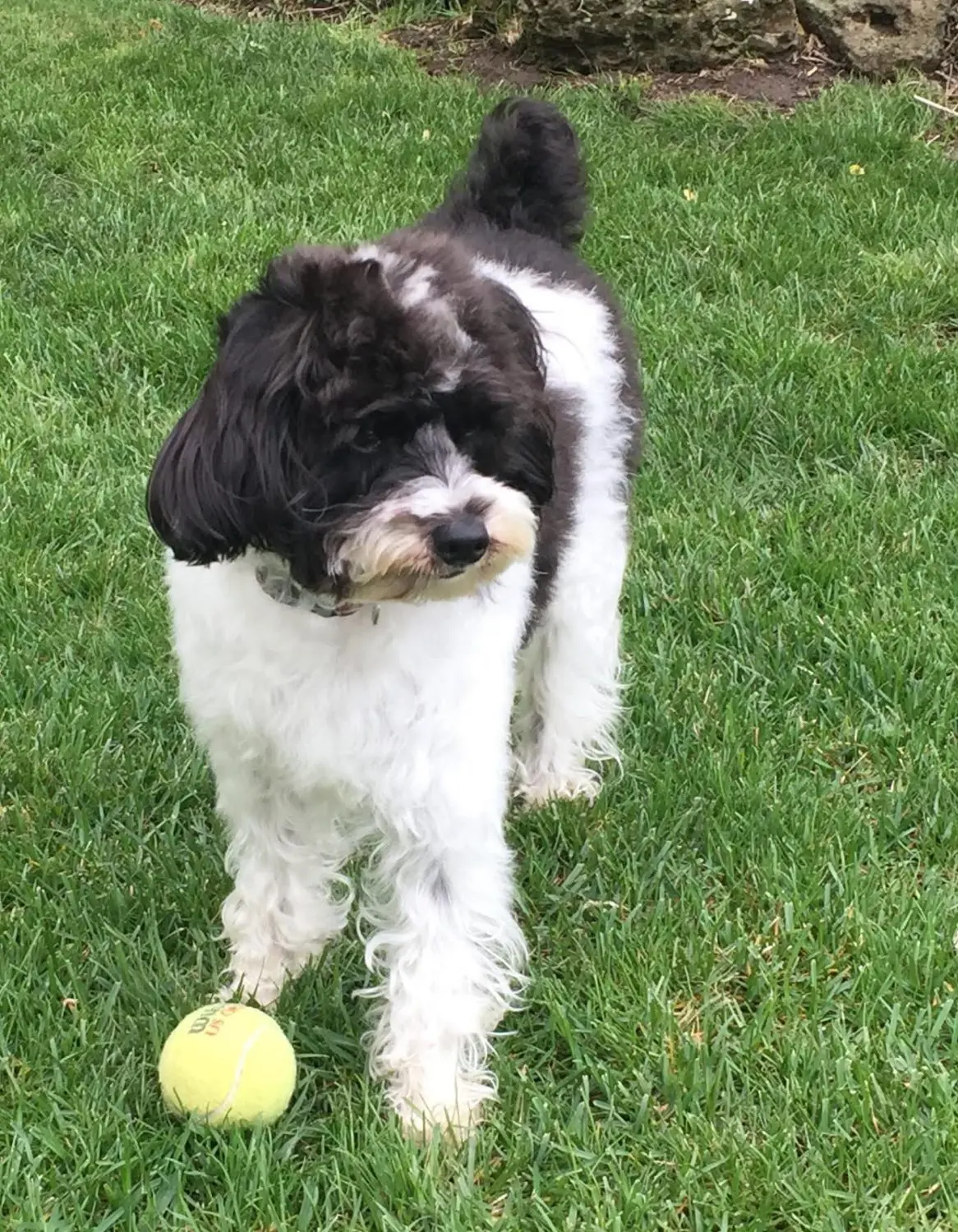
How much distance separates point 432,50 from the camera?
879 centimetres

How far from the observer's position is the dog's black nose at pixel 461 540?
2.00 m

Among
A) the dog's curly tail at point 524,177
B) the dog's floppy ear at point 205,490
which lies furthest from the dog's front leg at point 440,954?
the dog's curly tail at point 524,177

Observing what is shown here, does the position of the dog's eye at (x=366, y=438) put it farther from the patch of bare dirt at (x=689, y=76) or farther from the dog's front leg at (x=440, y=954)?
the patch of bare dirt at (x=689, y=76)

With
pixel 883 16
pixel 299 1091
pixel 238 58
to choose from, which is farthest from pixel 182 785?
pixel 883 16

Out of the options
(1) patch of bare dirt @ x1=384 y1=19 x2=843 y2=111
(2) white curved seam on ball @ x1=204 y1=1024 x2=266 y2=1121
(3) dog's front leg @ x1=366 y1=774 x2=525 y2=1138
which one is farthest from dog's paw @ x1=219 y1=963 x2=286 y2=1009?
(1) patch of bare dirt @ x1=384 y1=19 x2=843 y2=111

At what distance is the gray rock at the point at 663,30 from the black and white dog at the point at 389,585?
5.31m

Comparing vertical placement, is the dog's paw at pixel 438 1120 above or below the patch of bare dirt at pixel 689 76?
above

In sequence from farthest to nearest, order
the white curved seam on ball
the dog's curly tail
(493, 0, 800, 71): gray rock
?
(493, 0, 800, 71): gray rock, the dog's curly tail, the white curved seam on ball

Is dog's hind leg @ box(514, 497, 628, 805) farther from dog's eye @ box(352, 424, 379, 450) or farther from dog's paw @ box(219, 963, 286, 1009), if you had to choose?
dog's eye @ box(352, 424, 379, 450)

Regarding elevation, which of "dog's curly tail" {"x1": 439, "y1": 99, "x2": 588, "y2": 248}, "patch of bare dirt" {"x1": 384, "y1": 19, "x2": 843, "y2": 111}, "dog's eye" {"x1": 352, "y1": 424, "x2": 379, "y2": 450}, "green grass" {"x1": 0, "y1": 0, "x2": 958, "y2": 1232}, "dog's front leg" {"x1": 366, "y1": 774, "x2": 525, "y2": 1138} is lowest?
"patch of bare dirt" {"x1": 384, "y1": 19, "x2": 843, "y2": 111}

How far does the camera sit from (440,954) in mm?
2445

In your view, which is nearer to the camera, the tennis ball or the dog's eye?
the dog's eye

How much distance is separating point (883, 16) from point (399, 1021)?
7.00 m

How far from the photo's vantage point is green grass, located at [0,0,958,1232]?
7.48ft
